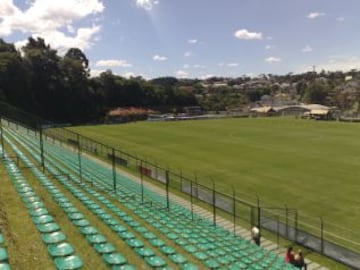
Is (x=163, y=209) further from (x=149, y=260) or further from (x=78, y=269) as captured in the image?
(x=78, y=269)

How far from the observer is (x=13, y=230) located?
1154cm

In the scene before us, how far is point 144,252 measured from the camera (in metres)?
11.9

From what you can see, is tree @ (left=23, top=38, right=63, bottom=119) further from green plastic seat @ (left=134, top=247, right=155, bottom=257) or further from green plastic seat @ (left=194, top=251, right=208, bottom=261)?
green plastic seat @ (left=134, top=247, right=155, bottom=257)

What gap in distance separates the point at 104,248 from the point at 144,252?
4.12ft

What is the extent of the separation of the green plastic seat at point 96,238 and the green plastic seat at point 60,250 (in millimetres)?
1024

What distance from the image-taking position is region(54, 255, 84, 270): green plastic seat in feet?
30.7

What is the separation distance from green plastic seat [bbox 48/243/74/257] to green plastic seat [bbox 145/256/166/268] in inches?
83.4

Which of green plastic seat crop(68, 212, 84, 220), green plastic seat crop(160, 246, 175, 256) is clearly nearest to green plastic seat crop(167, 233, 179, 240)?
green plastic seat crop(160, 246, 175, 256)

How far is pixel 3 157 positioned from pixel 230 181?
1750 centimetres

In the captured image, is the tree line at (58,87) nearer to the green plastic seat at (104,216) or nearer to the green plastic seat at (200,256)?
the green plastic seat at (104,216)

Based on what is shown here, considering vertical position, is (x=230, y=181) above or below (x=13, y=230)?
below

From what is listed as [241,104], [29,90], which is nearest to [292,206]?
[29,90]

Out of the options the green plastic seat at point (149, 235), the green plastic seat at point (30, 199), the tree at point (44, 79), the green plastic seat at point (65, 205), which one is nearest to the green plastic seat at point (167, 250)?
the green plastic seat at point (149, 235)

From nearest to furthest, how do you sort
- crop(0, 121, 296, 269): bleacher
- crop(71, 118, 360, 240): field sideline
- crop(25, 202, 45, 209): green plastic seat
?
crop(0, 121, 296, 269): bleacher
crop(25, 202, 45, 209): green plastic seat
crop(71, 118, 360, 240): field sideline
